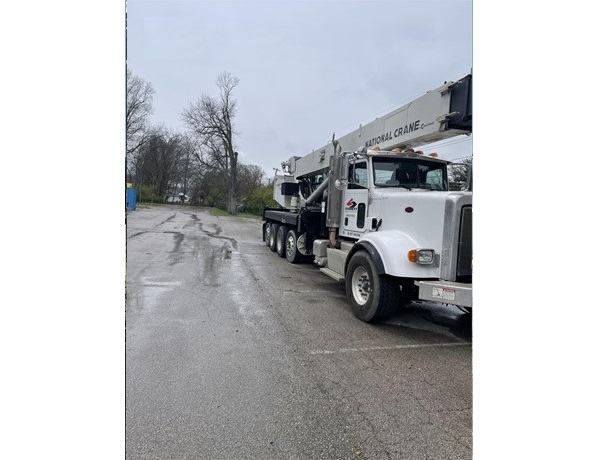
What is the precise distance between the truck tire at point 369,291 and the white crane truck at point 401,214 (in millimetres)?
12

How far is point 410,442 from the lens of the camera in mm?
2189

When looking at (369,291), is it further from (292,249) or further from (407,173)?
(292,249)

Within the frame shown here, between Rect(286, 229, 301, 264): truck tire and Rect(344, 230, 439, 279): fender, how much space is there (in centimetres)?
462

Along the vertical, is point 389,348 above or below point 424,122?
below

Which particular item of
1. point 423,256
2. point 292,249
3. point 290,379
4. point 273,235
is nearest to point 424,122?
point 423,256

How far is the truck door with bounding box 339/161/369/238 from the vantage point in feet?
18.1

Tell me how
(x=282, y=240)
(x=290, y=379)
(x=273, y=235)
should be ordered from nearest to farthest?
(x=290, y=379) → (x=282, y=240) → (x=273, y=235)

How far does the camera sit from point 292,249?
9281 mm

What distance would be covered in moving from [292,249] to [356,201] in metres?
3.85

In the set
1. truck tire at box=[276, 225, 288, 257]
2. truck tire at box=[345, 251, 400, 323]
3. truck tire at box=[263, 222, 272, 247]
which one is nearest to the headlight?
truck tire at box=[345, 251, 400, 323]

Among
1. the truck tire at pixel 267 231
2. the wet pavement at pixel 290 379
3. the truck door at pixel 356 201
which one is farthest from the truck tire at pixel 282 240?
the wet pavement at pixel 290 379
